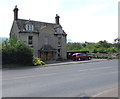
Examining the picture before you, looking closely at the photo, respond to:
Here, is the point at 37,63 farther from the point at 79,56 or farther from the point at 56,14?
the point at 56,14

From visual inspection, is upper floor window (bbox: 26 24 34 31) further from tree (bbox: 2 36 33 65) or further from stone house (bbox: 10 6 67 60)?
tree (bbox: 2 36 33 65)

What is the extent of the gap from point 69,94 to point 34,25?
→ 85.1 feet

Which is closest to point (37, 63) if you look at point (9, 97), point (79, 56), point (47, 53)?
point (47, 53)

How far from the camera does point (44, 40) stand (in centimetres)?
3102

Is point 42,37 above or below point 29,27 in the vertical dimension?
below

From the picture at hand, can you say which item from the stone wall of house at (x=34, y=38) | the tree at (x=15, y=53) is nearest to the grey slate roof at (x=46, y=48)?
the stone wall of house at (x=34, y=38)

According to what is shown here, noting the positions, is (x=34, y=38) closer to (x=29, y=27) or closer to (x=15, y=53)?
(x=29, y=27)

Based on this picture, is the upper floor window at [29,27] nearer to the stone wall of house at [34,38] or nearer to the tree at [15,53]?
the stone wall of house at [34,38]

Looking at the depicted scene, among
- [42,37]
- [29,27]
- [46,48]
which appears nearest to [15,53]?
[29,27]

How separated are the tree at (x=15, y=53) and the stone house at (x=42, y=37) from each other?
679 centimetres

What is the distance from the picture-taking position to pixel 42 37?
30594 millimetres

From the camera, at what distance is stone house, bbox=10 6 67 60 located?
2912cm

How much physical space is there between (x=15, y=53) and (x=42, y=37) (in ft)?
33.3

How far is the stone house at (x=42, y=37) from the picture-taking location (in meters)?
29.1
